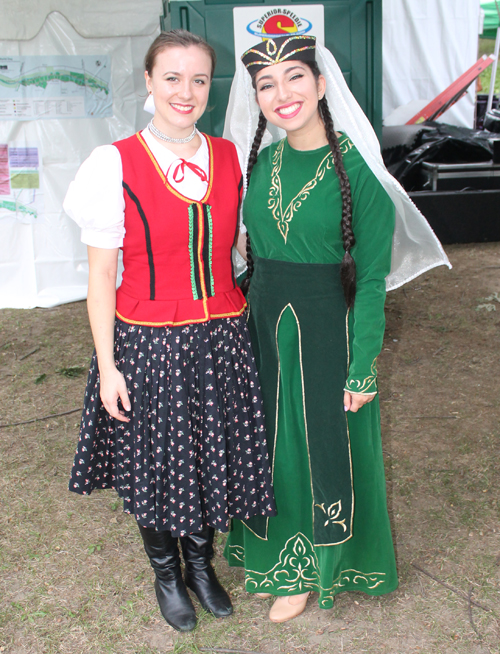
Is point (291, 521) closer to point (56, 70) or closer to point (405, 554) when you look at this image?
point (405, 554)

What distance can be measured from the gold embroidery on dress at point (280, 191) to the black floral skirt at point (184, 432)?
0.96ft

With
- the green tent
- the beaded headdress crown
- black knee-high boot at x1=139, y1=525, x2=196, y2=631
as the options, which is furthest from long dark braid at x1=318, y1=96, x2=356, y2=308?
the green tent

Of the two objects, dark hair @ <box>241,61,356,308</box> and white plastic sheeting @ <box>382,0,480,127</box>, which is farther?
white plastic sheeting @ <box>382,0,480,127</box>

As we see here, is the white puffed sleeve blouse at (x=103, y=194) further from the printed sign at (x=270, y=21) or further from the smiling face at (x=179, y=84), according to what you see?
the printed sign at (x=270, y=21)

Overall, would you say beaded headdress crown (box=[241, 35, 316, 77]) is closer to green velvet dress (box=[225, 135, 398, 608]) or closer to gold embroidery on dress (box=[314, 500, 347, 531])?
green velvet dress (box=[225, 135, 398, 608])

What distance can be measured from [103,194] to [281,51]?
53 centimetres

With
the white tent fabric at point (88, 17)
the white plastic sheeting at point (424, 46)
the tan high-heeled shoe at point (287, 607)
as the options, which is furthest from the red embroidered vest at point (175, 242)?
the white plastic sheeting at point (424, 46)

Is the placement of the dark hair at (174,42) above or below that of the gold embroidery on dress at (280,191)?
above

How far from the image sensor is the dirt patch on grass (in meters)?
1.84

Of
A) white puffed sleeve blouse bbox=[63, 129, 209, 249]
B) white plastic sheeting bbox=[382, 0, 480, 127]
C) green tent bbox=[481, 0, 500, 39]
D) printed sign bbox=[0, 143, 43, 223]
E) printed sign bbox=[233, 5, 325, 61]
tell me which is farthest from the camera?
green tent bbox=[481, 0, 500, 39]

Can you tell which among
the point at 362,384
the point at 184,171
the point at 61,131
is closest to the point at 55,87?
the point at 61,131

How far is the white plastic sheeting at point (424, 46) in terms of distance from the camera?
720 centimetres

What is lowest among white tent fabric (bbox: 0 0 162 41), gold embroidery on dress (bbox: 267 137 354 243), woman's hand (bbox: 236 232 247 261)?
woman's hand (bbox: 236 232 247 261)

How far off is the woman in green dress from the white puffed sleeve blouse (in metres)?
0.24
